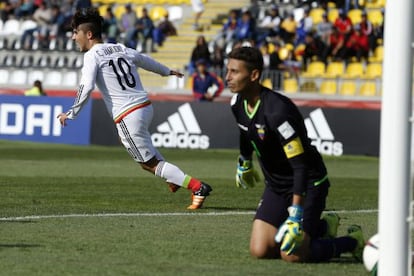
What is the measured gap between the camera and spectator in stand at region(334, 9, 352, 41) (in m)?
30.7

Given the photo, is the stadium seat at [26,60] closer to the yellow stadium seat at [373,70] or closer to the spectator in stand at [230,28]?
the spectator in stand at [230,28]

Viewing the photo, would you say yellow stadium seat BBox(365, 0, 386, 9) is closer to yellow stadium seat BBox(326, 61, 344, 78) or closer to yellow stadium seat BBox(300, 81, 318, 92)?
yellow stadium seat BBox(326, 61, 344, 78)

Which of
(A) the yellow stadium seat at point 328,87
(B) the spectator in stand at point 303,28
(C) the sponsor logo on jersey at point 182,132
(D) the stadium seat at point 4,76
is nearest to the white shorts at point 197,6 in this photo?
(B) the spectator in stand at point 303,28

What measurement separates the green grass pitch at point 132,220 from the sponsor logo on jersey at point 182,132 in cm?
476

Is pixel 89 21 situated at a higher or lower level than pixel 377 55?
Answer: higher

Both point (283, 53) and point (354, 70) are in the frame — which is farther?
point (283, 53)

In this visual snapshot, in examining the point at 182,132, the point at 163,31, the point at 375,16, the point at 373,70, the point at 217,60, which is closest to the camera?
the point at 182,132

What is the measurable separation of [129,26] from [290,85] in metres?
7.22

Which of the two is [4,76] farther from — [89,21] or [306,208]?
[306,208]

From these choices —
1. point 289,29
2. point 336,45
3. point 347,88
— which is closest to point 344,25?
point 336,45

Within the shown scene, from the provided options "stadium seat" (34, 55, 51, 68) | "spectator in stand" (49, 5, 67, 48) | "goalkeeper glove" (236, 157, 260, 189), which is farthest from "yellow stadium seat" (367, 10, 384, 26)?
"goalkeeper glove" (236, 157, 260, 189)

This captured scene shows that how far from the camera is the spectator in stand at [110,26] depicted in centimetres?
3509

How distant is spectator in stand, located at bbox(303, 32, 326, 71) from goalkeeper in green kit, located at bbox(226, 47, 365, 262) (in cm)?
2164

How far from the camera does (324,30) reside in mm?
31594
